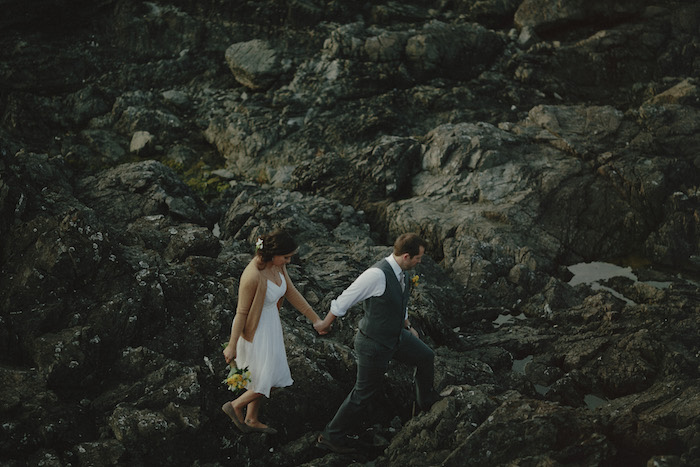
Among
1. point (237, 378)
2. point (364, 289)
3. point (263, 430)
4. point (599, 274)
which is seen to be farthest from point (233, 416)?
point (599, 274)

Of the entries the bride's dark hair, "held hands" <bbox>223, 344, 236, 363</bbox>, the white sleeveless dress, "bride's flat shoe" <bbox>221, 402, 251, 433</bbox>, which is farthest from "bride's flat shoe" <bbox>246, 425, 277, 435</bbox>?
the bride's dark hair

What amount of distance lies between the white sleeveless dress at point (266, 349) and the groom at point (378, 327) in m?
0.45

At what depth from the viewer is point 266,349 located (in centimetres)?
595

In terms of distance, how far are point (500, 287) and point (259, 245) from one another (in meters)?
5.66

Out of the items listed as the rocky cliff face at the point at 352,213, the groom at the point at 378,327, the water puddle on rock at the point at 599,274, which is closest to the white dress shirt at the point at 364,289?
the groom at the point at 378,327

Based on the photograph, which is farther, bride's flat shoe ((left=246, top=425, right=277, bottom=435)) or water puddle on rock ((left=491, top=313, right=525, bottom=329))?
water puddle on rock ((left=491, top=313, right=525, bottom=329))

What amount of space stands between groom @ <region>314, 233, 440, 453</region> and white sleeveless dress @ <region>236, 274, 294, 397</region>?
448mm

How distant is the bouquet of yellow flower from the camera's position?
586 cm

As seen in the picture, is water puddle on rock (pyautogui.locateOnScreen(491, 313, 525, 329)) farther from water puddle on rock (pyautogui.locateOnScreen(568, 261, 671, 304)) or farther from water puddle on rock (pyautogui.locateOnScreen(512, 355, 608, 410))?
water puddle on rock (pyautogui.locateOnScreen(568, 261, 671, 304))

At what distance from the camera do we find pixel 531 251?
1078cm

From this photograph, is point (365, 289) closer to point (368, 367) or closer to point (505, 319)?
point (368, 367)

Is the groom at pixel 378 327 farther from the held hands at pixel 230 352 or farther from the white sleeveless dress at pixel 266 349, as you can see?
the held hands at pixel 230 352

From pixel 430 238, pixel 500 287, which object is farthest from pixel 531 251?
pixel 430 238

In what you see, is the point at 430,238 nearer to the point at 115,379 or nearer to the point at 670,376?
the point at 670,376
